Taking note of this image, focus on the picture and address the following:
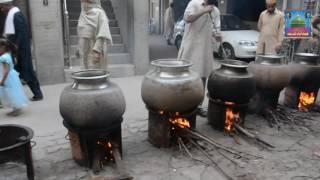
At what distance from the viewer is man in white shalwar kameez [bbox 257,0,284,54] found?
684 cm

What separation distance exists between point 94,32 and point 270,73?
3104 mm

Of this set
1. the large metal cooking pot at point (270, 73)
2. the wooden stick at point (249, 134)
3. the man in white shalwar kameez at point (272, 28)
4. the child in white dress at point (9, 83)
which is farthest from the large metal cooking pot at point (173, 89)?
the man in white shalwar kameez at point (272, 28)

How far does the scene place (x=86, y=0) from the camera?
541 centimetres

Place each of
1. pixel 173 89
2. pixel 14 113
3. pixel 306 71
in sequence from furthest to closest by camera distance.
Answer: pixel 306 71 < pixel 14 113 < pixel 173 89

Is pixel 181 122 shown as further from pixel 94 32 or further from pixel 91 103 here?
pixel 94 32

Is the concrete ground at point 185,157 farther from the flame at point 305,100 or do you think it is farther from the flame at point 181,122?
the flame at point 305,100

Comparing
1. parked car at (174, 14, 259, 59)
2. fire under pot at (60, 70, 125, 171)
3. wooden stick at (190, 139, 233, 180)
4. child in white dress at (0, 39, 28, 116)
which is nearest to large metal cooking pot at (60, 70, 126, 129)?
fire under pot at (60, 70, 125, 171)

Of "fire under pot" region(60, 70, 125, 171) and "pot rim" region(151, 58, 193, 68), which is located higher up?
"pot rim" region(151, 58, 193, 68)

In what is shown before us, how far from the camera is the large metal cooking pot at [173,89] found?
4.18m

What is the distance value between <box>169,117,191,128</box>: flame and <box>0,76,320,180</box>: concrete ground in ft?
1.11

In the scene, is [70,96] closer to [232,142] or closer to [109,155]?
[109,155]

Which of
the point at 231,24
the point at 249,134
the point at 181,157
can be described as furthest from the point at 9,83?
the point at 231,24

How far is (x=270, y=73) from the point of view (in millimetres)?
5441

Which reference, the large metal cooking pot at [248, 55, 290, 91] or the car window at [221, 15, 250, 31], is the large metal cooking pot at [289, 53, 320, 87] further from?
the car window at [221, 15, 250, 31]
